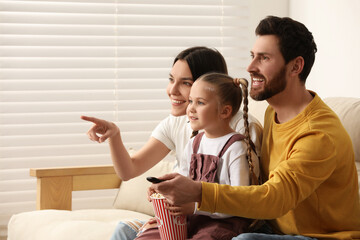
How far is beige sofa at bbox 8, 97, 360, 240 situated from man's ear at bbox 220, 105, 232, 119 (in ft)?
1.54

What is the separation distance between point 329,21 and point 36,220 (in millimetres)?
1807

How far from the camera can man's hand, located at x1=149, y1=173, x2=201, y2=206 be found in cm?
125

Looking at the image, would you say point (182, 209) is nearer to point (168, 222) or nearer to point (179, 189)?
point (168, 222)

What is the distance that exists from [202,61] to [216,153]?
43cm

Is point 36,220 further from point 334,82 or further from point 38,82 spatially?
point 334,82

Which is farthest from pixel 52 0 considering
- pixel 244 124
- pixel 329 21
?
pixel 244 124

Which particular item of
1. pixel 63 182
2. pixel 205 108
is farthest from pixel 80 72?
pixel 205 108

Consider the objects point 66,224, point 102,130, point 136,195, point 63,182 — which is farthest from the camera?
point 136,195

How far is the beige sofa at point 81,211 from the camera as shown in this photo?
199cm

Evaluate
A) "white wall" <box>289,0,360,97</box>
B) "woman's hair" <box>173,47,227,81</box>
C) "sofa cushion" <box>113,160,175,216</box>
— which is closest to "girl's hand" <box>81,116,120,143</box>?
"woman's hair" <box>173,47,227,81</box>

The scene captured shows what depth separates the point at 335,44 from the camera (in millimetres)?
2594

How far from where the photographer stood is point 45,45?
2980mm

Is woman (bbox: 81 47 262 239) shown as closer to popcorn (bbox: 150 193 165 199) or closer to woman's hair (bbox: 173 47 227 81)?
woman's hair (bbox: 173 47 227 81)

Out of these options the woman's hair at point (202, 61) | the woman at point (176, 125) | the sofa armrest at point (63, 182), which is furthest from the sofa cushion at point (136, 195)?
the woman's hair at point (202, 61)
